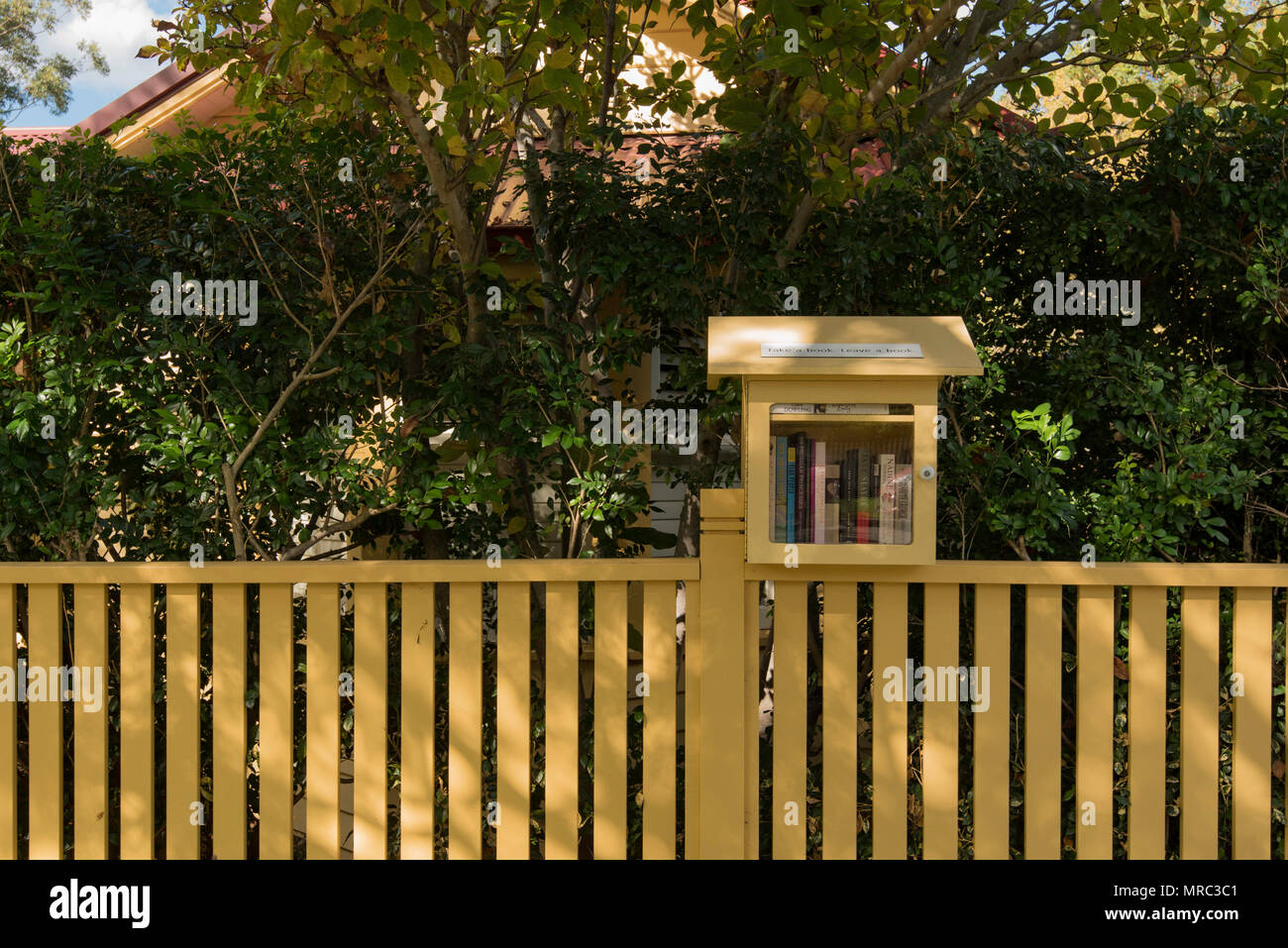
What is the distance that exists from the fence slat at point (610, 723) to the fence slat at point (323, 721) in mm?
810

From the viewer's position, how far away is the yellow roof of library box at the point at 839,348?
2.92 metres

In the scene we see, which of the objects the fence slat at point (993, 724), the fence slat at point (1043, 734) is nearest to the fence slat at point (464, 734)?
the fence slat at point (993, 724)

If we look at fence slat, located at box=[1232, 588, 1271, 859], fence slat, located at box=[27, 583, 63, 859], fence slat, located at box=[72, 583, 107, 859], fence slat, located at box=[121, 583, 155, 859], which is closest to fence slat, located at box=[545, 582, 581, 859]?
fence slat, located at box=[121, 583, 155, 859]

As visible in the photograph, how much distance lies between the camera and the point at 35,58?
77.2 feet

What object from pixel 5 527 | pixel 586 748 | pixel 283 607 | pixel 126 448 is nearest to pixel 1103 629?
pixel 586 748

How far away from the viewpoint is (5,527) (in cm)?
384

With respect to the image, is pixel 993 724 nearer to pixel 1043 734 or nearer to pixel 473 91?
pixel 1043 734

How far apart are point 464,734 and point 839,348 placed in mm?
1653

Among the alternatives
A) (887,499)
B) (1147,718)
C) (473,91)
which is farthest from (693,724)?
(473,91)

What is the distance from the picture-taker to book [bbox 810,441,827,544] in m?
3.05

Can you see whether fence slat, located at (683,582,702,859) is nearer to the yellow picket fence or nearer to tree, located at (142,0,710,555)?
the yellow picket fence

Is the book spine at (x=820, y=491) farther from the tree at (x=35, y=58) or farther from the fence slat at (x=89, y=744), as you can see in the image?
the tree at (x=35, y=58)
